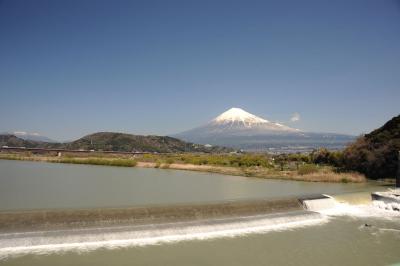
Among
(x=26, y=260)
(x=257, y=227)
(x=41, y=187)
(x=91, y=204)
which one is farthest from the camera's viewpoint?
(x=41, y=187)

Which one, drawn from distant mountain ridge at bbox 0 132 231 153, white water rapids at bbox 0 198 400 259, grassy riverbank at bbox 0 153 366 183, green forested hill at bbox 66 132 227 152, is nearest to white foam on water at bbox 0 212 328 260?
white water rapids at bbox 0 198 400 259

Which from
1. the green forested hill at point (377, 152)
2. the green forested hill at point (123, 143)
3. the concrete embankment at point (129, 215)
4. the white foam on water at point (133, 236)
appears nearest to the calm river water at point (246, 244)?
the white foam on water at point (133, 236)

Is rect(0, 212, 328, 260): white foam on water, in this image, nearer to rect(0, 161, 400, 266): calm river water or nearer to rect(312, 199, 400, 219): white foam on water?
rect(0, 161, 400, 266): calm river water

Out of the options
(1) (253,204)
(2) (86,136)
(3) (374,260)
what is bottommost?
(3) (374,260)

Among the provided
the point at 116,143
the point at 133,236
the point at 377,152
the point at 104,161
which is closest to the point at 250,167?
the point at 377,152

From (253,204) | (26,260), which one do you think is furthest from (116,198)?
(26,260)

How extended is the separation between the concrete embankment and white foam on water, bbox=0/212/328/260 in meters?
0.50

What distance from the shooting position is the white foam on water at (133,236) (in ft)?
37.2

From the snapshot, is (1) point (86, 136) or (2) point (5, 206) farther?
(1) point (86, 136)

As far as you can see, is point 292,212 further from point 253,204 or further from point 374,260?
point 374,260

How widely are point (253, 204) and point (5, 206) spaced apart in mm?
10378

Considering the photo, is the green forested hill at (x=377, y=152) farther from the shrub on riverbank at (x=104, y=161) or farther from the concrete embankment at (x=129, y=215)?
the shrub on riverbank at (x=104, y=161)

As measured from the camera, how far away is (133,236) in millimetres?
12719

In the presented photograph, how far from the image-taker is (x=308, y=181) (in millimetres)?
31859
